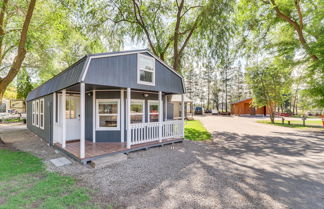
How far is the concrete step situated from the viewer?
468 cm

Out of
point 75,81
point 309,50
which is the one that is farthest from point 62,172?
point 309,50

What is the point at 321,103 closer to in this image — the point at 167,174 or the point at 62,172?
the point at 167,174

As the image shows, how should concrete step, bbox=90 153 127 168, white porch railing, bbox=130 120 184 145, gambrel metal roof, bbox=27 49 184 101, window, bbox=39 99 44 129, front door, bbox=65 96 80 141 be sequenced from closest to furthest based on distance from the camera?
concrete step, bbox=90 153 127 168
gambrel metal roof, bbox=27 49 184 101
white porch railing, bbox=130 120 184 145
front door, bbox=65 96 80 141
window, bbox=39 99 44 129

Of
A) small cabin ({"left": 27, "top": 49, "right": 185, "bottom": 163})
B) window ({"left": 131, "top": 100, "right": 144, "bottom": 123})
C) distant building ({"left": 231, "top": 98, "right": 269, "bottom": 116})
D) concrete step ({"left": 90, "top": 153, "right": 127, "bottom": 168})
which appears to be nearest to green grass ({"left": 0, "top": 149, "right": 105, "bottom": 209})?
concrete step ({"left": 90, "top": 153, "right": 127, "bottom": 168})

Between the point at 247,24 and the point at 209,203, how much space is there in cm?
1428

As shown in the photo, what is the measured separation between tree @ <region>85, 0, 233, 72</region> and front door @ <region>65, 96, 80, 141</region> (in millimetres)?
5839

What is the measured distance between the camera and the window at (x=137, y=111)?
7508mm

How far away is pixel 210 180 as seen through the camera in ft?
12.6

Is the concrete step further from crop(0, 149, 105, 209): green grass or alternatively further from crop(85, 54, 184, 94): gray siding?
crop(85, 54, 184, 94): gray siding

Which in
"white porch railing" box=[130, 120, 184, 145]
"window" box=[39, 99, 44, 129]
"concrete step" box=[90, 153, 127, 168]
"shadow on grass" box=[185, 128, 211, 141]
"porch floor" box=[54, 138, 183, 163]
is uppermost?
"window" box=[39, 99, 44, 129]

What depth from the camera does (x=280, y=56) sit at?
41.2 ft

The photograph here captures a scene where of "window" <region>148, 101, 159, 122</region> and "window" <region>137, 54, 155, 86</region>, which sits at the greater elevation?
"window" <region>137, 54, 155, 86</region>

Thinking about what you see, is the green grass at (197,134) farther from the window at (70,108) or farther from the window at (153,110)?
the window at (70,108)

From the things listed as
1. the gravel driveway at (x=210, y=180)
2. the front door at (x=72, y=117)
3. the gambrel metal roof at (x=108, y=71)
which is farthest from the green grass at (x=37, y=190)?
the front door at (x=72, y=117)
